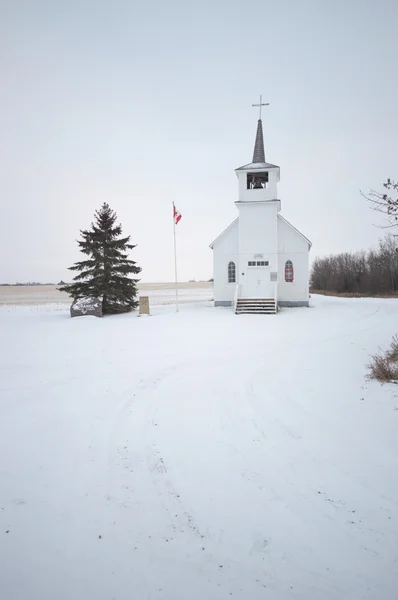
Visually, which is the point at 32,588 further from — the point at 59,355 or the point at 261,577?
the point at 59,355

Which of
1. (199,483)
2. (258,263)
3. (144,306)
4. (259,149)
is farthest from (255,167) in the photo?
(199,483)

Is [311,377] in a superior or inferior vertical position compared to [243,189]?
inferior

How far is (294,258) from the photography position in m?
23.5

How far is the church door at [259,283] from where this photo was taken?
21984 mm

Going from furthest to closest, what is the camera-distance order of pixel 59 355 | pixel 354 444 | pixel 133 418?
pixel 59 355 → pixel 133 418 → pixel 354 444

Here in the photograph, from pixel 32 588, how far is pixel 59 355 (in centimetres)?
804

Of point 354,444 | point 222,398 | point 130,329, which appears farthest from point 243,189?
point 354,444

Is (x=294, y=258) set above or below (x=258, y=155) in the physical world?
below

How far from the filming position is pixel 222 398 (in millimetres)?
6359

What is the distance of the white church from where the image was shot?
71.5 feet

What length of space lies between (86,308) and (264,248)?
1244 cm

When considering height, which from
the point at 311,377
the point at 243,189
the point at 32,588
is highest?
the point at 243,189

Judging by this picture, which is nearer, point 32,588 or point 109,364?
point 32,588

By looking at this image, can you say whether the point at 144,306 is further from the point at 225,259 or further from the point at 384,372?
the point at 384,372
